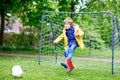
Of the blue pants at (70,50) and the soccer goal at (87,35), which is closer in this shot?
the blue pants at (70,50)

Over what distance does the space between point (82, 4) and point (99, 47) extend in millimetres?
5551

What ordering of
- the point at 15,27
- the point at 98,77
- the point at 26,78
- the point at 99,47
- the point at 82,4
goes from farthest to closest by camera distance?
the point at 15,27
the point at 82,4
the point at 99,47
the point at 98,77
the point at 26,78

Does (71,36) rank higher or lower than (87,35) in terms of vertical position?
higher

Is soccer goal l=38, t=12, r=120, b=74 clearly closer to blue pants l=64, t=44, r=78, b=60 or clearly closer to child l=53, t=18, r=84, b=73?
child l=53, t=18, r=84, b=73

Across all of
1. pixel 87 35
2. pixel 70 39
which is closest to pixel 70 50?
pixel 70 39

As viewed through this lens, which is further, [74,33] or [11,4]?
[11,4]

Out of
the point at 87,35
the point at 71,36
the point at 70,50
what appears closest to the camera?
the point at 70,50

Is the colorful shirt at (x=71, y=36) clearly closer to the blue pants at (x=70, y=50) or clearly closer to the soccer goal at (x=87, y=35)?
the blue pants at (x=70, y=50)

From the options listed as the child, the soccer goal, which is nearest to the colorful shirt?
the child

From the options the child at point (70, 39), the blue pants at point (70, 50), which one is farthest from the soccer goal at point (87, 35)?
the blue pants at point (70, 50)

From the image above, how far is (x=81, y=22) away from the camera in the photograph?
56.3 feet

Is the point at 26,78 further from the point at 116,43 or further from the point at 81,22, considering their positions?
the point at 81,22

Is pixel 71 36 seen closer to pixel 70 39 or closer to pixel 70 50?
pixel 70 39

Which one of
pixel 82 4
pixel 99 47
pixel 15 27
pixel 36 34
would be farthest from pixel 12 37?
pixel 15 27
